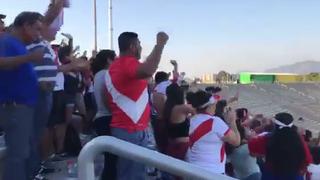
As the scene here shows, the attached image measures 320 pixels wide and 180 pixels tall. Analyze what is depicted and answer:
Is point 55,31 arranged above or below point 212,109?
above

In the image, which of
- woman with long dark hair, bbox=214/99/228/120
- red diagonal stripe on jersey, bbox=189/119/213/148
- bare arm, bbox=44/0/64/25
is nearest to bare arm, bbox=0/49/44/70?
bare arm, bbox=44/0/64/25

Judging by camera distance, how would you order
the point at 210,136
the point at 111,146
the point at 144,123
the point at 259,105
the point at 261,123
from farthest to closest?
the point at 259,105 < the point at 261,123 < the point at 210,136 < the point at 144,123 < the point at 111,146

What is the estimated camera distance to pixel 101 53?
609cm

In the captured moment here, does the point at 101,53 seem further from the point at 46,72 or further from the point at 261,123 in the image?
the point at 261,123

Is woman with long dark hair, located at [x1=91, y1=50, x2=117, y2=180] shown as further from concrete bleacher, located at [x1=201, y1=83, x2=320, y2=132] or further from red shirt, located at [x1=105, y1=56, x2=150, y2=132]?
concrete bleacher, located at [x1=201, y1=83, x2=320, y2=132]

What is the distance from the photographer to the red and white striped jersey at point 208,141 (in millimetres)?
5238

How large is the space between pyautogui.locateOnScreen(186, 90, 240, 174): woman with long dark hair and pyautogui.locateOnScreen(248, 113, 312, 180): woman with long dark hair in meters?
0.38

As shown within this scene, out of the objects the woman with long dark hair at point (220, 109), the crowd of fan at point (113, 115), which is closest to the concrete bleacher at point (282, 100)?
the woman with long dark hair at point (220, 109)

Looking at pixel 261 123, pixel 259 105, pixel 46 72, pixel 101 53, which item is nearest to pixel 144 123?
pixel 46 72

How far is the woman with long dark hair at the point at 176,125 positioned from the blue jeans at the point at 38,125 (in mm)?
1757

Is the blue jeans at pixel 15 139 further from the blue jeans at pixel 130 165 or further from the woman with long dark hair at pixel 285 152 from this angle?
the woman with long dark hair at pixel 285 152

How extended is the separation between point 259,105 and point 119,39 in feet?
77.0

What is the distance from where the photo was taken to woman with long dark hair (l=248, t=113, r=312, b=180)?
5.36 metres

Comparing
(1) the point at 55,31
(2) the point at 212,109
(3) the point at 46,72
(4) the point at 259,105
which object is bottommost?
(4) the point at 259,105
